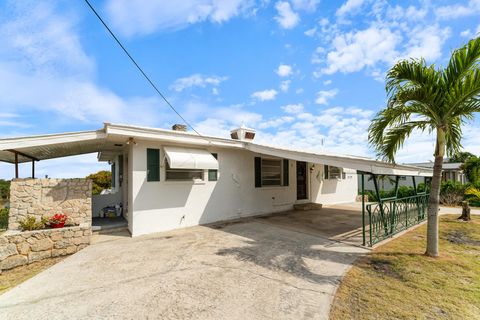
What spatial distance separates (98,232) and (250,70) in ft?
28.9

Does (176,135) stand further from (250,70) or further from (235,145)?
(250,70)

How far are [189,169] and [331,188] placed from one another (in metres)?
10.8

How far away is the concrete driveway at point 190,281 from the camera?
3488 millimetres

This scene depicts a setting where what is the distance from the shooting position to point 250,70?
9836 mm

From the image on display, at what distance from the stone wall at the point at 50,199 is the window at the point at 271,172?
25.7 feet

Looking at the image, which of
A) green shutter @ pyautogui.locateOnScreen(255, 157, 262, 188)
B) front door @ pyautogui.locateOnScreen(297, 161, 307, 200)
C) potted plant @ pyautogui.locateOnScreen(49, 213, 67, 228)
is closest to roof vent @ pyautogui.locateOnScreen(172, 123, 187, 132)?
green shutter @ pyautogui.locateOnScreen(255, 157, 262, 188)

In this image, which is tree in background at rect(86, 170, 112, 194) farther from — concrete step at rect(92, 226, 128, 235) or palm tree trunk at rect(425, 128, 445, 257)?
palm tree trunk at rect(425, 128, 445, 257)

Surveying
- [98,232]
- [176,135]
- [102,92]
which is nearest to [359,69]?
[176,135]

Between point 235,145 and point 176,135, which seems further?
point 235,145

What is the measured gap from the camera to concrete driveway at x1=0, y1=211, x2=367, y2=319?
3488 mm

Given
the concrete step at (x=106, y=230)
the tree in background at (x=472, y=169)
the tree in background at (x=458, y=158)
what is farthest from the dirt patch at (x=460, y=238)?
the tree in background at (x=472, y=169)

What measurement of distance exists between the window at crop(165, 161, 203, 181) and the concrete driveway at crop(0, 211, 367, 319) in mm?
2700

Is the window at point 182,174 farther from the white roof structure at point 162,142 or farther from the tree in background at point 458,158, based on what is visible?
the tree in background at point 458,158

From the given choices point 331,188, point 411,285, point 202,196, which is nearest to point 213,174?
point 202,196
